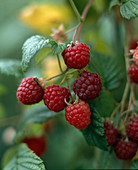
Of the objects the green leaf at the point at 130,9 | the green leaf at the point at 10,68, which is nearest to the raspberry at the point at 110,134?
the green leaf at the point at 130,9

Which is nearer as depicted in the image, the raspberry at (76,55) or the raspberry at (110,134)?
the raspberry at (76,55)

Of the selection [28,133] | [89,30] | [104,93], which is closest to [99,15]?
[89,30]

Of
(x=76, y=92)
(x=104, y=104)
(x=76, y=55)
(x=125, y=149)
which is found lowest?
(x=125, y=149)

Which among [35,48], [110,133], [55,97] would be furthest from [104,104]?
[35,48]

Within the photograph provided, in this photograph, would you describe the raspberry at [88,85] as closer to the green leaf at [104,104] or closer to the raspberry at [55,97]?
the raspberry at [55,97]

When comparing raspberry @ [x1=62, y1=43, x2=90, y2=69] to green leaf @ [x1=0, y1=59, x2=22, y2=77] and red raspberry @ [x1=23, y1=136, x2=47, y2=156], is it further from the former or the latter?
red raspberry @ [x1=23, y1=136, x2=47, y2=156]

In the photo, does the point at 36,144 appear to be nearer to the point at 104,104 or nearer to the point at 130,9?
the point at 104,104

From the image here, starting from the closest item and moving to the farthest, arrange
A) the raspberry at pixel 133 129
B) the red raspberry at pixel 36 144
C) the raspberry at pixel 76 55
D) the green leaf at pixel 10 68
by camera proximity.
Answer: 1. the raspberry at pixel 76 55
2. the raspberry at pixel 133 129
3. the green leaf at pixel 10 68
4. the red raspberry at pixel 36 144
